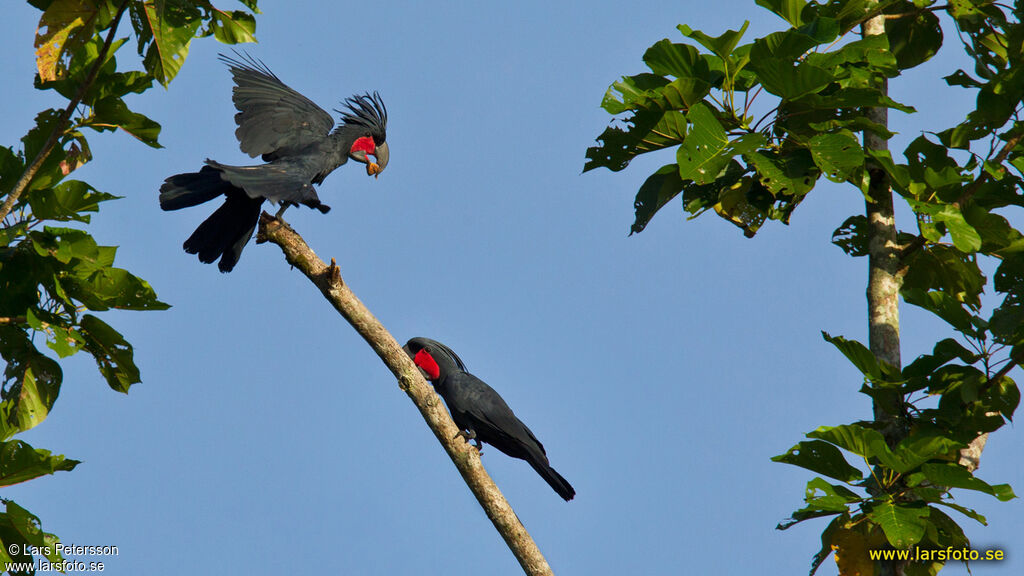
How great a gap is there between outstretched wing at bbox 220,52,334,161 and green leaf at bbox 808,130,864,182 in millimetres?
3374

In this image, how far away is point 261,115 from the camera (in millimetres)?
5914

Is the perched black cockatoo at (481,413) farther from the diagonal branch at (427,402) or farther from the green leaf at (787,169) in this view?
the green leaf at (787,169)

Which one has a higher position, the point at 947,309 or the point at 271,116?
the point at 271,116

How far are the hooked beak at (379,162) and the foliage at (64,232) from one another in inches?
89.0

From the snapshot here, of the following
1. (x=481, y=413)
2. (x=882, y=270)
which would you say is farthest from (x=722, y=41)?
(x=481, y=413)

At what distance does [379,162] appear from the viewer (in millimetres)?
6562

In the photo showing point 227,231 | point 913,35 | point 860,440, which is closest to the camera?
point 860,440

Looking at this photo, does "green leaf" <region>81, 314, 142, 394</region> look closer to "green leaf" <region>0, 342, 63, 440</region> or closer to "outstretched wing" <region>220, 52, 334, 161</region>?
"green leaf" <region>0, 342, 63, 440</region>

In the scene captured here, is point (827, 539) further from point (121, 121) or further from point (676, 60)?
point (121, 121)

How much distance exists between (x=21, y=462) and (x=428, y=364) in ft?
9.64

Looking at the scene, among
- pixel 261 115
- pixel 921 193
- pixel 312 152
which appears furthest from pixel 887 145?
pixel 261 115

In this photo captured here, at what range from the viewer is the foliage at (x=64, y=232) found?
371cm

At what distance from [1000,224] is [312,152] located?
3957 mm

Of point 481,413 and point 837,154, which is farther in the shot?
point 481,413
